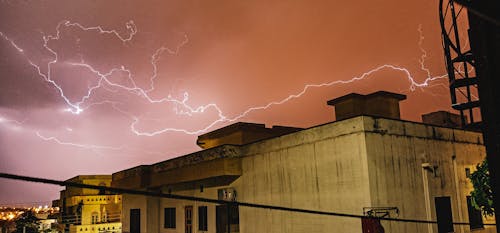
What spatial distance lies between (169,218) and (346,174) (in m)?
12.4

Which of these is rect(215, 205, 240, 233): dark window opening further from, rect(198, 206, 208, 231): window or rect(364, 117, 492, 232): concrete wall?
rect(364, 117, 492, 232): concrete wall

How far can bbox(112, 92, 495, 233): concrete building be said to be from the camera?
12258 millimetres

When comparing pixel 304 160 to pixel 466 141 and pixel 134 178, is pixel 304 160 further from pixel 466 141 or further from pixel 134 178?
pixel 134 178

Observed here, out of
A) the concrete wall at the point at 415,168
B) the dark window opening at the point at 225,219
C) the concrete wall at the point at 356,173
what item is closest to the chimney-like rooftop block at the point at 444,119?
the concrete wall at the point at 356,173

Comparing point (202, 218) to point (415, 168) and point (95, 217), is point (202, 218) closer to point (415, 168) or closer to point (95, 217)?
point (415, 168)

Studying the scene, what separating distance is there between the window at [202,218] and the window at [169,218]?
2.81 m

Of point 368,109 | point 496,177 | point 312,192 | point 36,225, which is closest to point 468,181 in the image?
point 368,109

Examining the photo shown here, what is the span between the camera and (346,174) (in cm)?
1250

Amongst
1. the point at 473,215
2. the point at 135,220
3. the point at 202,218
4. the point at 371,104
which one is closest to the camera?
the point at 473,215

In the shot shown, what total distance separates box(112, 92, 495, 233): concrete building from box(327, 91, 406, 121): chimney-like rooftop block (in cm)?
4

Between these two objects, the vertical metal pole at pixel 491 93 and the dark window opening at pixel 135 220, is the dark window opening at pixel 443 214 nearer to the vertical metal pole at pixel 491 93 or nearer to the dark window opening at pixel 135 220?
the vertical metal pole at pixel 491 93

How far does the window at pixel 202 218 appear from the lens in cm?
1867

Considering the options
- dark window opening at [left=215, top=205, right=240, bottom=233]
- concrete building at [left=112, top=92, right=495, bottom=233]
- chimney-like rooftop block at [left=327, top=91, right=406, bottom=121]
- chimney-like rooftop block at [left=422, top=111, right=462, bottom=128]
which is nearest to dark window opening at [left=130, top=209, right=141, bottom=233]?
concrete building at [left=112, top=92, right=495, bottom=233]

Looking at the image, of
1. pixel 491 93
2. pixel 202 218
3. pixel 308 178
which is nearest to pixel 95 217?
pixel 202 218
